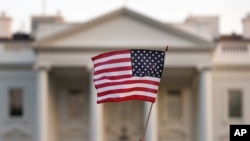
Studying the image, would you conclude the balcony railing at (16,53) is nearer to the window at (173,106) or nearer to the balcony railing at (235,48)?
the window at (173,106)

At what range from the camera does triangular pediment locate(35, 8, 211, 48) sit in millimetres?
45656

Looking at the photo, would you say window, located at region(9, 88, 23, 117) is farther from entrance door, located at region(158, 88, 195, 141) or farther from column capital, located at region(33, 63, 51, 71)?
entrance door, located at region(158, 88, 195, 141)

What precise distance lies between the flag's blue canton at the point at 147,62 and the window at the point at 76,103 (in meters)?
30.1

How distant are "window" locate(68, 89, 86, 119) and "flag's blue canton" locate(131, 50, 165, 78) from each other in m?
30.1

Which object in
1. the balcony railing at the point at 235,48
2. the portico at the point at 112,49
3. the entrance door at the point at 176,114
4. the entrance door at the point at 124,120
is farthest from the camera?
the entrance door at the point at 124,120

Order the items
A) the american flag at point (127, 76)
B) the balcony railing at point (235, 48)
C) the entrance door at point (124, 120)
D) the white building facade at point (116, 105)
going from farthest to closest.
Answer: the entrance door at point (124, 120)
the balcony railing at point (235, 48)
the white building facade at point (116, 105)
the american flag at point (127, 76)

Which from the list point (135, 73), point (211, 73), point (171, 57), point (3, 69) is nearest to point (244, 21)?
point (211, 73)

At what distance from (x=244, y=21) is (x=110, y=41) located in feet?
37.6

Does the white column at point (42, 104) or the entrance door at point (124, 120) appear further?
the entrance door at point (124, 120)

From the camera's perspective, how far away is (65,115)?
164 ft

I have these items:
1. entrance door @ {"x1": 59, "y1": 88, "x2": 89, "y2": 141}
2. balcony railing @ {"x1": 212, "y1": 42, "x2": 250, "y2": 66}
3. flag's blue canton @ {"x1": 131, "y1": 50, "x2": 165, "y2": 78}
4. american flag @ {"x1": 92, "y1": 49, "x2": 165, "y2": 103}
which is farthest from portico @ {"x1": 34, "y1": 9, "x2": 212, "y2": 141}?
flag's blue canton @ {"x1": 131, "y1": 50, "x2": 165, "y2": 78}

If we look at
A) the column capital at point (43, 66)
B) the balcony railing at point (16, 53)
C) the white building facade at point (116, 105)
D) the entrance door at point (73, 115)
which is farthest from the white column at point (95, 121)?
the balcony railing at point (16, 53)

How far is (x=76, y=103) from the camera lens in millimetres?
50219

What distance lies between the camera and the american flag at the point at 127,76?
64.8ft
